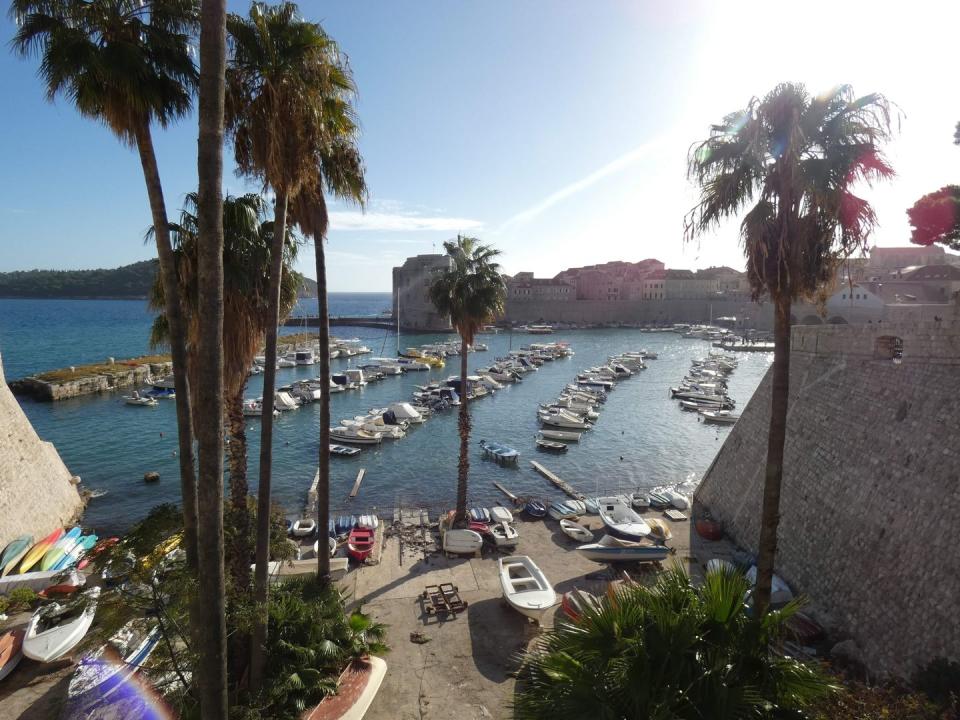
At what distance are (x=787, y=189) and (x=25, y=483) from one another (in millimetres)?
23472

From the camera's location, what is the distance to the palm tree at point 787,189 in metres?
7.24

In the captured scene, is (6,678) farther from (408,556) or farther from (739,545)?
(739,545)

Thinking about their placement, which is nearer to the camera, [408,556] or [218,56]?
[218,56]

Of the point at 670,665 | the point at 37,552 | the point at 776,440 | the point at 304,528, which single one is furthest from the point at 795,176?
the point at 37,552

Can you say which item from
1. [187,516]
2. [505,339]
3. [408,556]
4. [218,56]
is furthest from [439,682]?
[505,339]

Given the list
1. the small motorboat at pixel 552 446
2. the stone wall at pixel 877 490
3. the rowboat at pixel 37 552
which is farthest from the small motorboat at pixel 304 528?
the small motorboat at pixel 552 446

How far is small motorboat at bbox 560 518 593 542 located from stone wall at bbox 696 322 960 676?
4.67 metres

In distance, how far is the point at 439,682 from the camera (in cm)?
923

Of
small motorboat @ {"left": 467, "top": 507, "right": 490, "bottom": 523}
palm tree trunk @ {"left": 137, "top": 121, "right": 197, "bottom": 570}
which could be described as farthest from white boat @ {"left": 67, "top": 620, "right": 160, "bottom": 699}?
small motorboat @ {"left": 467, "top": 507, "right": 490, "bottom": 523}

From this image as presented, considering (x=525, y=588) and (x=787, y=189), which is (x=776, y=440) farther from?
(x=525, y=588)

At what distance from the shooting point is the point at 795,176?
730 cm

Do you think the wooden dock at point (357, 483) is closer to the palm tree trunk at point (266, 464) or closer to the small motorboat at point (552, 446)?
the small motorboat at point (552, 446)

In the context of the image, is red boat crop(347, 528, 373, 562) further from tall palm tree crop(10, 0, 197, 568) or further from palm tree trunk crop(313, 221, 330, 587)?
tall palm tree crop(10, 0, 197, 568)

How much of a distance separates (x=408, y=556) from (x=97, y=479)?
2052 centimetres
